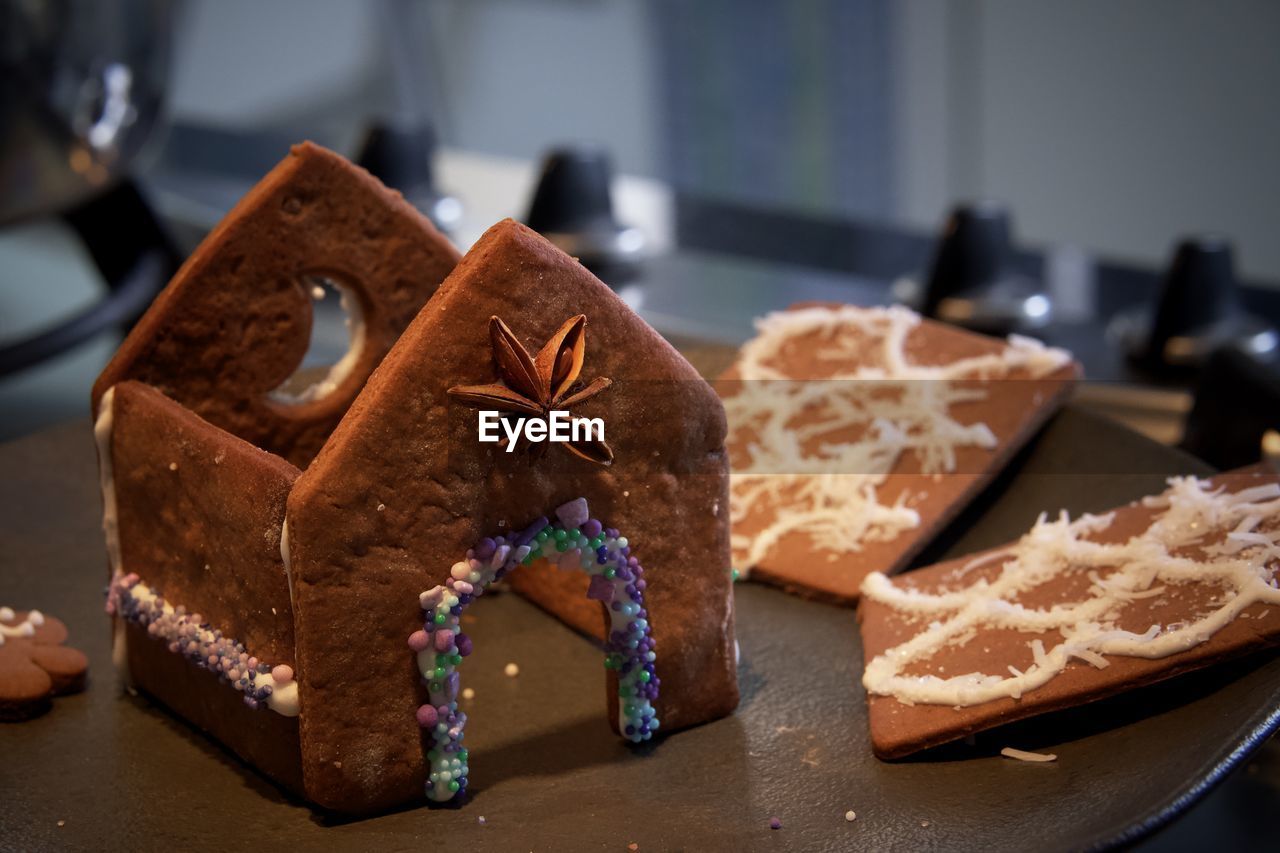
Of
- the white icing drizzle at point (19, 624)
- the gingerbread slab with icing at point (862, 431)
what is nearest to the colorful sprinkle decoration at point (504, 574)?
the gingerbread slab with icing at point (862, 431)

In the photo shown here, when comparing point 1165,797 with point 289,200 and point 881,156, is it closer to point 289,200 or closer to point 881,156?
point 289,200

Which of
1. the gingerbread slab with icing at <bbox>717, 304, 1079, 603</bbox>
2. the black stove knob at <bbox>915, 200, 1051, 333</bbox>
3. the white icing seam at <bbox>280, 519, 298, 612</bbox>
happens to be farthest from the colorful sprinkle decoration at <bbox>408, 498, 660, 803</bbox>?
the black stove knob at <bbox>915, 200, 1051, 333</bbox>

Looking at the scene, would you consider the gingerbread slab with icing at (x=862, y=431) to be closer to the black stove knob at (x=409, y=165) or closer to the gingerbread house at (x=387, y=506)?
the gingerbread house at (x=387, y=506)

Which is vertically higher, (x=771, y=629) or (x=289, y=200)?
(x=289, y=200)

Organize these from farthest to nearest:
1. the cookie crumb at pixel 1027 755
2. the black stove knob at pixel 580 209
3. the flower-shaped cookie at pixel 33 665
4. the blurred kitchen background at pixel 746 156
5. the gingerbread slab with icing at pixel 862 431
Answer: the black stove knob at pixel 580 209 < the blurred kitchen background at pixel 746 156 < the gingerbread slab with icing at pixel 862 431 < the flower-shaped cookie at pixel 33 665 < the cookie crumb at pixel 1027 755

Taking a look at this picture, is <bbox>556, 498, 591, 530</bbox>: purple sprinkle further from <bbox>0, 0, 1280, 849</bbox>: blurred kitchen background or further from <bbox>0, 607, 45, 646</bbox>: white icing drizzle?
<bbox>0, 607, 45, 646</bbox>: white icing drizzle

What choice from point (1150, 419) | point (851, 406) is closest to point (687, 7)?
point (1150, 419)

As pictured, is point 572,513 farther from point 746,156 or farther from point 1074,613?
point 746,156
